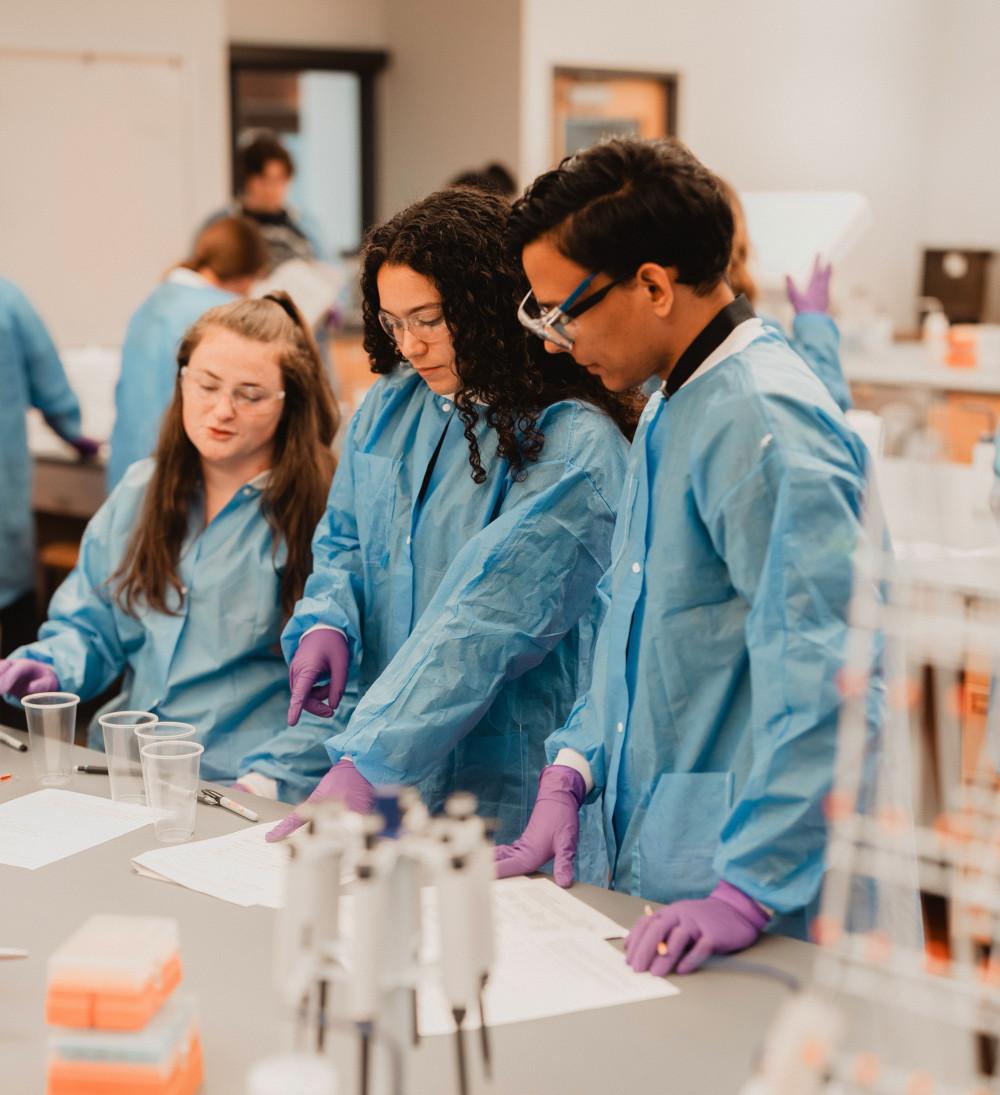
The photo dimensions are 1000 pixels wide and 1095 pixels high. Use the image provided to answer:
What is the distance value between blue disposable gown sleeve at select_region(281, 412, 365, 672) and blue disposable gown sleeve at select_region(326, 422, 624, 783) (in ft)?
0.65

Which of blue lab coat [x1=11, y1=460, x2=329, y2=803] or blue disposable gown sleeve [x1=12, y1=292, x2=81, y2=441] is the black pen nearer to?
blue lab coat [x1=11, y1=460, x2=329, y2=803]

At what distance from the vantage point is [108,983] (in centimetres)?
104

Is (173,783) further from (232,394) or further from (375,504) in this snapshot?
(232,394)

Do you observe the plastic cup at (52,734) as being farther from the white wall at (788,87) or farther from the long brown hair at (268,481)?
the white wall at (788,87)

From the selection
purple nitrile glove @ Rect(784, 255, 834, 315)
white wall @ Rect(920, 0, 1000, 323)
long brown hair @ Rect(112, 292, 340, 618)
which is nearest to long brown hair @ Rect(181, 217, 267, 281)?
purple nitrile glove @ Rect(784, 255, 834, 315)

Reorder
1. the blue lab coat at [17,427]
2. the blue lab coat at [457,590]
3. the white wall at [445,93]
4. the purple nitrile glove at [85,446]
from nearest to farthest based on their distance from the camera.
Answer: the blue lab coat at [457,590], the blue lab coat at [17,427], the purple nitrile glove at [85,446], the white wall at [445,93]

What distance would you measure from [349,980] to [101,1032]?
0.25 meters

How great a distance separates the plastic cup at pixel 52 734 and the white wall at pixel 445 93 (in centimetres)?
536

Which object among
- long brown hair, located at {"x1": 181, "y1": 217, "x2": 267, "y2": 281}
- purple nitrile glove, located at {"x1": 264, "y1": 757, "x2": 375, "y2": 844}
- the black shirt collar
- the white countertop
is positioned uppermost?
long brown hair, located at {"x1": 181, "y1": 217, "x2": 267, "y2": 281}

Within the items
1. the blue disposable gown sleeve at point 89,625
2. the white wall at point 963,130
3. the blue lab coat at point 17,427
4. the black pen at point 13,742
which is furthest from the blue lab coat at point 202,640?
the white wall at point 963,130

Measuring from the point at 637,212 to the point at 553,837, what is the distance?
693 millimetres

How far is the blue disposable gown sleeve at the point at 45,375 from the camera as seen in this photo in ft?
11.8

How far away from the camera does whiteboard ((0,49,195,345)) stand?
18.3 ft

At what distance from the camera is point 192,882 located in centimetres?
153
